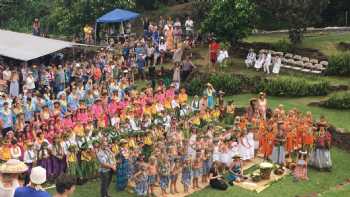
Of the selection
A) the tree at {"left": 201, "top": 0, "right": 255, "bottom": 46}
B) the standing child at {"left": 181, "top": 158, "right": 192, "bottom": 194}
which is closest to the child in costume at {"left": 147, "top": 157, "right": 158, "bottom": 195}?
the standing child at {"left": 181, "top": 158, "right": 192, "bottom": 194}

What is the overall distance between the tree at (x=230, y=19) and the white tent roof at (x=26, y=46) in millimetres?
6671

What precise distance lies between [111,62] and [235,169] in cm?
956

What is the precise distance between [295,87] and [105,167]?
37.3 feet

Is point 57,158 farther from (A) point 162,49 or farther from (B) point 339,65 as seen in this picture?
(B) point 339,65

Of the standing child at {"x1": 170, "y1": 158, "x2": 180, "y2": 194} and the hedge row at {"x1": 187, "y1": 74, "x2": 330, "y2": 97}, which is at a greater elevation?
the hedge row at {"x1": 187, "y1": 74, "x2": 330, "y2": 97}

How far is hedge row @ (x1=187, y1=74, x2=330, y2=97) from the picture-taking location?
968 inches

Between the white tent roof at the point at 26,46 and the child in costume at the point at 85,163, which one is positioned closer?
the child in costume at the point at 85,163

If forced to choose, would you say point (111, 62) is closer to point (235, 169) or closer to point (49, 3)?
point (235, 169)

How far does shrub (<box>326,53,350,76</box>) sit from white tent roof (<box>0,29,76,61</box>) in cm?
1164

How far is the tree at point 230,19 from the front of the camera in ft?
90.4

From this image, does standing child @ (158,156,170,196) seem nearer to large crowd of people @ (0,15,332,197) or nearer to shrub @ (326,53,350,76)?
large crowd of people @ (0,15,332,197)

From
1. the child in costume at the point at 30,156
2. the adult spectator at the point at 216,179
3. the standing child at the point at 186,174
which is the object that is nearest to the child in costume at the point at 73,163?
the child in costume at the point at 30,156

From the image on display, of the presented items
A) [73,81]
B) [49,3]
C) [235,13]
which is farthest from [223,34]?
[49,3]

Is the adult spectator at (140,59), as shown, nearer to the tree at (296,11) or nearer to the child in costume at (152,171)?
the tree at (296,11)
